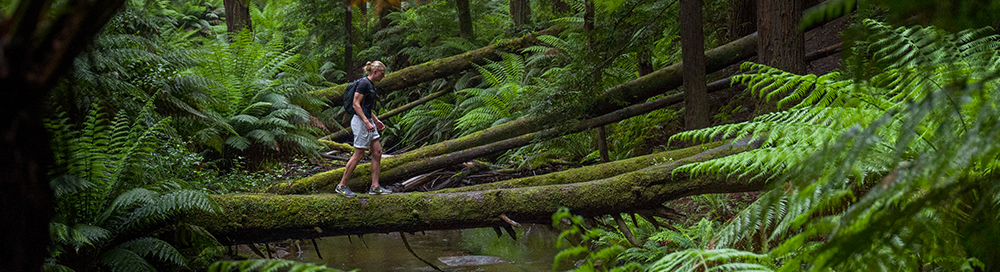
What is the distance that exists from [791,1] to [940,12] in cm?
431

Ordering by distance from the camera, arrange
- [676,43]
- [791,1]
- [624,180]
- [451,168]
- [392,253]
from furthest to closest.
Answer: [676,43], [451,168], [392,253], [791,1], [624,180]

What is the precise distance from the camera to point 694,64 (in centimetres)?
521

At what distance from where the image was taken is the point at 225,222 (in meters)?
4.04

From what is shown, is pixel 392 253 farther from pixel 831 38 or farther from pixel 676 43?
pixel 831 38

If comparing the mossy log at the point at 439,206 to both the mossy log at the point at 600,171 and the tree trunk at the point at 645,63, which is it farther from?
the tree trunk at the point at 645,63

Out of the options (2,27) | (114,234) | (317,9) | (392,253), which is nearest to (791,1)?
(392,253)

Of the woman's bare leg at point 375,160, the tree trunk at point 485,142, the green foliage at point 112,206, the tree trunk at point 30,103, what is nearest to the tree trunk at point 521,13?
the tree trunk at point 485,142

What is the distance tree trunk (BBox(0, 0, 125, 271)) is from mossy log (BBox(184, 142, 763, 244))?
336cm

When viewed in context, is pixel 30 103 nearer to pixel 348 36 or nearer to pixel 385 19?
pixel 348 36

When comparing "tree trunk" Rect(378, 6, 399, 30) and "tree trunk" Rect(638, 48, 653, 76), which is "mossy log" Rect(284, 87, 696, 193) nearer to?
"tree trunk" Rect(638, 48, 653, 76)

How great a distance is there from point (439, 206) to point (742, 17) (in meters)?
4.72

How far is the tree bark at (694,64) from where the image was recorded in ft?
16.7

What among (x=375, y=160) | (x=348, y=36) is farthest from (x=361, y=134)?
(x=348, y=36)

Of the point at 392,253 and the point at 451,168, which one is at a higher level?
the point at 451,168
